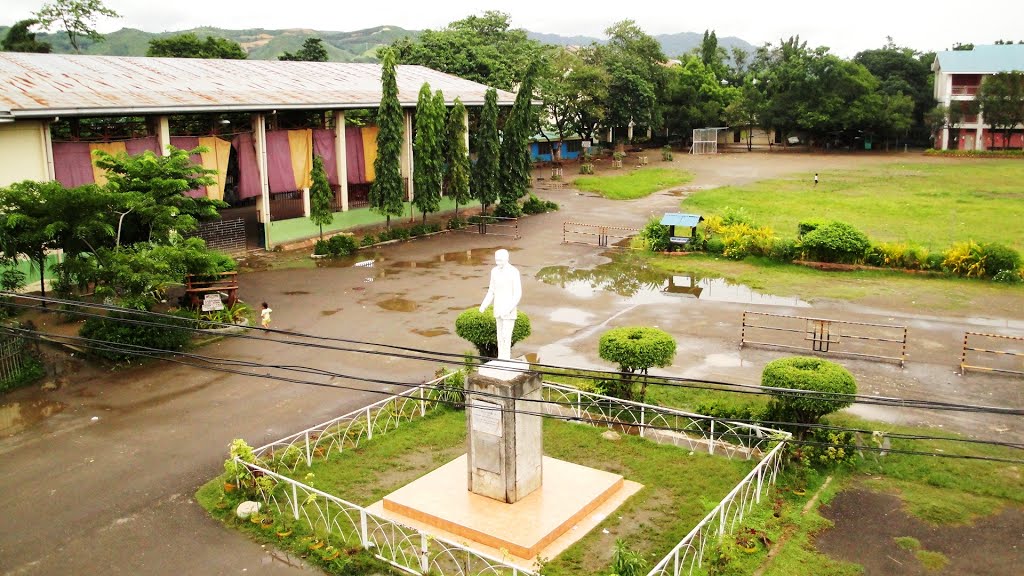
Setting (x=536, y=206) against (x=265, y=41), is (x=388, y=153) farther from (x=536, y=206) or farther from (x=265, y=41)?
(x=265, y=41)

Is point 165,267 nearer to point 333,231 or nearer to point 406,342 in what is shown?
point 406,342

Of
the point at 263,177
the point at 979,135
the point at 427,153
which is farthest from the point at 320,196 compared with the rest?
the point at 979,135

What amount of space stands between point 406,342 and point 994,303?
58.2 ft

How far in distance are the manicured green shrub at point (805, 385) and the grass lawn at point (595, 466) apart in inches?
57.7

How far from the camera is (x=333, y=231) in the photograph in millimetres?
36500

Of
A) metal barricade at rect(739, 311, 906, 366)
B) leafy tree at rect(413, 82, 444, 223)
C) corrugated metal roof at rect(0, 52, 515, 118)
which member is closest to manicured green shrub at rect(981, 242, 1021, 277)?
metal barricade at rect(739, 311, 906, 366)

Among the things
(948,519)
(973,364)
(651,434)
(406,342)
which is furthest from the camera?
(406,342)

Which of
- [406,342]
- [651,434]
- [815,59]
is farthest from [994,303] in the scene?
[815,59]

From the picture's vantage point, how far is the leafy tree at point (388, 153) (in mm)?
34941

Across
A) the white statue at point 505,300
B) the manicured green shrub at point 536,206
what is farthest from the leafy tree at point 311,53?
the white statue at point 505,300

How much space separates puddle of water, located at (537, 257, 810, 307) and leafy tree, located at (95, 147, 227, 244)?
1213cm

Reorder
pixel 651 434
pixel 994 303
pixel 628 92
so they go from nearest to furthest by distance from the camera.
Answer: pixel 651 434
pixel 994 303
pixel 628 92

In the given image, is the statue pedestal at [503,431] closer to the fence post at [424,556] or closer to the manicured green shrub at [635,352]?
the fence post at [424,556]

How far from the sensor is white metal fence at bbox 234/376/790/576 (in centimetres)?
1208
